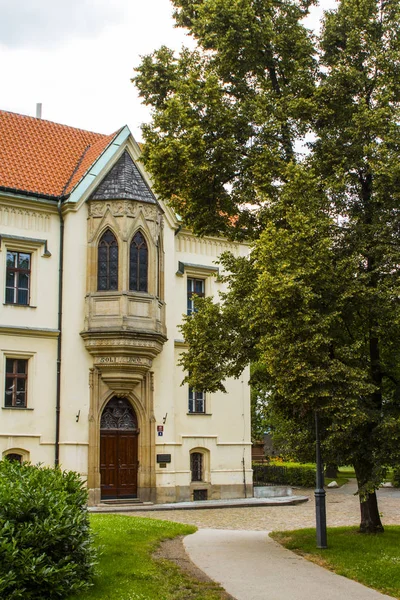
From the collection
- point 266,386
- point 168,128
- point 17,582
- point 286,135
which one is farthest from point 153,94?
point 17,582

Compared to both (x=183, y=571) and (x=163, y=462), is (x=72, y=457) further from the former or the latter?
(x=183, y=571)

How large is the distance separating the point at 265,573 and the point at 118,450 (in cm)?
1448

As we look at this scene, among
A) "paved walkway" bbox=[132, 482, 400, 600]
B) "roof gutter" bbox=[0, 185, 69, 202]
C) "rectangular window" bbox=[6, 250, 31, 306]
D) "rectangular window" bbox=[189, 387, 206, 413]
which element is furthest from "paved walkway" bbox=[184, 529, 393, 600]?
"roof gutter" bbox=[0, 185, 69, 202]

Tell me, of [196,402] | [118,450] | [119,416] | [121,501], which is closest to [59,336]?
[119,416]

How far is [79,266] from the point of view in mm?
25922

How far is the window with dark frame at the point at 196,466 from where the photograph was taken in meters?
27.7

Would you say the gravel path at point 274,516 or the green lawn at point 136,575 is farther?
the gravel path at point 274,516

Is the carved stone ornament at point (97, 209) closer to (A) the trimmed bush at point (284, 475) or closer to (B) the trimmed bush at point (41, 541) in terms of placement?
(A) the trimmed bush at point (284, 475)

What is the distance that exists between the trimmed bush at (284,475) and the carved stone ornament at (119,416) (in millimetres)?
9812

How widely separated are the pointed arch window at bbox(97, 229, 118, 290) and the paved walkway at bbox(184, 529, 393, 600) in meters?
11.8

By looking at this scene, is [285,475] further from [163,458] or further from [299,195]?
[299,195]

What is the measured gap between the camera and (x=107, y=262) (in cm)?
2589

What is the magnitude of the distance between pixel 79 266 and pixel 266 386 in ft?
38.6

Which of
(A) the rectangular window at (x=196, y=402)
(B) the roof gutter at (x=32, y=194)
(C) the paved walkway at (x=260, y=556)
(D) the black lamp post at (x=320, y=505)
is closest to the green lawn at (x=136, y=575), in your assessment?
(C) the paved walkway at (x=260, y=556)
